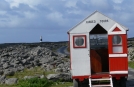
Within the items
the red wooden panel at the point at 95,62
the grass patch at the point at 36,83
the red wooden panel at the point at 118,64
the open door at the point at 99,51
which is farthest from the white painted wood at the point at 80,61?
the grass patch at the point at 36,83

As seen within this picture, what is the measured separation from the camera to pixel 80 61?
18484 millimetres

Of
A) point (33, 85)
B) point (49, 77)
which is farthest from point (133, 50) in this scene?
point (33, 85)

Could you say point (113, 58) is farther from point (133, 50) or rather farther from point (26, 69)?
point (133, 50)

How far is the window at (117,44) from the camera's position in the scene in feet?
59.6

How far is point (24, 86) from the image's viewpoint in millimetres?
19734

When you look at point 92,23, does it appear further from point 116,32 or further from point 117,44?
point 117,44

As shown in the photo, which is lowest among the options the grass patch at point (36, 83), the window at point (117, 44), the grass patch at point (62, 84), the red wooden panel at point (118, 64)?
the grass patch at point (62, 84)

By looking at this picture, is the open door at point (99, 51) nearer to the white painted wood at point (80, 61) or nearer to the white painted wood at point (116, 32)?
the white painted wood at point (80, 61)

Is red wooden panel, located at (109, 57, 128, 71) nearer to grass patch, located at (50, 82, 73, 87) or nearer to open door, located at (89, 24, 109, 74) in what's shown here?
open door, located at (89, 24, 109, 74)

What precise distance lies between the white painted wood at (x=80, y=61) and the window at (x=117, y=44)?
1.22 m

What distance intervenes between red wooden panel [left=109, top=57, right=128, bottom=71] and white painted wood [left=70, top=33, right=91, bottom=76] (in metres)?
1.08

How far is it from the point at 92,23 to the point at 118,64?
2261 mm

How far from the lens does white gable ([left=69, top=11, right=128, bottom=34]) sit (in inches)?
722

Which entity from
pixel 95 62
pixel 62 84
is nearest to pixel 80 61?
pixel 95 62
